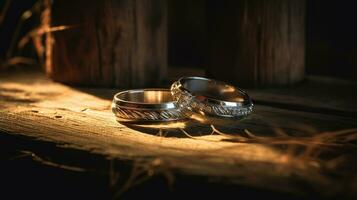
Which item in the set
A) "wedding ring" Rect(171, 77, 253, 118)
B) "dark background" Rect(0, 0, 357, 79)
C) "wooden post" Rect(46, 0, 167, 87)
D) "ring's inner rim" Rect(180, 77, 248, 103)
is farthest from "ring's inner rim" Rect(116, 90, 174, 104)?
"dark background" Rect(0, 0, 357, 79)

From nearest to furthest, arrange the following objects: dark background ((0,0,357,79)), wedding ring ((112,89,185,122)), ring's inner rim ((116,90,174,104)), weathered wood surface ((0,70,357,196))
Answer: weathered wood surface ((0,70,357,196)) < wedding ring ((112,89,185,122)) < ring's inner rim ((116,90,174,104)) < dark background ((0,0,357,79))

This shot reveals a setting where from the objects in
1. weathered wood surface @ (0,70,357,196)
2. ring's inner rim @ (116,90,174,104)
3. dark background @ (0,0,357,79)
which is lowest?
weathered wood surface @ (0,70,357,196)

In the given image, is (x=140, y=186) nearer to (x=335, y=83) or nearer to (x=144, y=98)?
(x=144, y=98)

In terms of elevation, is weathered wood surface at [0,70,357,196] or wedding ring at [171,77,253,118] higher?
wedding ring at [171,77,253,118]

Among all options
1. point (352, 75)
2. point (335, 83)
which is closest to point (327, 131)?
point (335, 83)

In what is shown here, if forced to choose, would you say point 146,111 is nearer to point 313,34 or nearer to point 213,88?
point 213,88

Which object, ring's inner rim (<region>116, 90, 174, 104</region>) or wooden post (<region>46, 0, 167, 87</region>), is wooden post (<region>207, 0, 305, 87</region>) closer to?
wooden post (<region>46, 0, 167, 87</region>)

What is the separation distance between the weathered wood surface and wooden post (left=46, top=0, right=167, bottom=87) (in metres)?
0.21

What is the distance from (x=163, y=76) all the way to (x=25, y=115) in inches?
28.6

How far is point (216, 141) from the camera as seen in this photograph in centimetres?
159

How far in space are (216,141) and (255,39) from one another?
2.61ft

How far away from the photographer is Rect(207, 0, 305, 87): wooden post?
2.28m

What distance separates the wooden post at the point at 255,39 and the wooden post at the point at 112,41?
0.77 ft

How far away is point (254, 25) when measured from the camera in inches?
89.6
